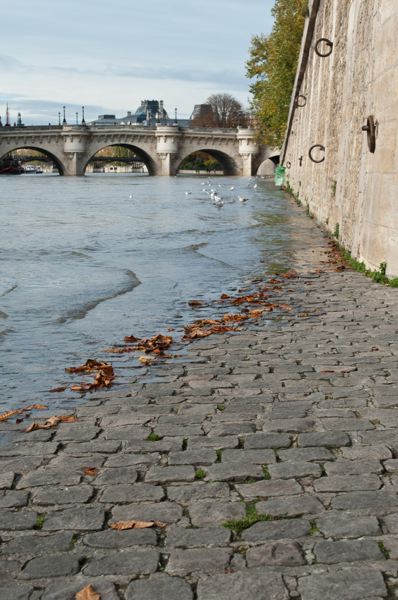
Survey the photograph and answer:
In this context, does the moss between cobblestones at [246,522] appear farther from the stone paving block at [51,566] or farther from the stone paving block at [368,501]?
the stone paving block at [51,566]

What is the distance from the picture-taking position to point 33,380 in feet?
17.9

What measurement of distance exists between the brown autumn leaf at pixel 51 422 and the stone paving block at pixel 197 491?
1124 millimetres

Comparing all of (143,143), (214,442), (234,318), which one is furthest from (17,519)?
(143,143)

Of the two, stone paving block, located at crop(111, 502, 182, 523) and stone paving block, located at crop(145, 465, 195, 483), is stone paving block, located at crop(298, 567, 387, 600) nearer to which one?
stone paving block, located at crop(111, 502, 182, 523)

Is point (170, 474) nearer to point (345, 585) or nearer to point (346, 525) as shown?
point (346, 525)

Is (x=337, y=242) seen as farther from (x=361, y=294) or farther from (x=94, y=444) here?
(x=94, y=444)

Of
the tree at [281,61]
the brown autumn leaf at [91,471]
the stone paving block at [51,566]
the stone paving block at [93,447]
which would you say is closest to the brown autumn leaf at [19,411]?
the stone paving block at [93,447]

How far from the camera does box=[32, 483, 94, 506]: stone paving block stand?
332 cm

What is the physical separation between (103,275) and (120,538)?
8.64 meters

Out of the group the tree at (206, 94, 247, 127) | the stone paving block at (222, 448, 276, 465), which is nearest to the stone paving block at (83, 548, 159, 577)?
the stone paving block at (222, 448, 276, 465)

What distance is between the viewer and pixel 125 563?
2.79 meters

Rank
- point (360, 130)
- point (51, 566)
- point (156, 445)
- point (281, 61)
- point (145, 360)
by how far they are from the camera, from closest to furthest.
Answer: point (51, 566)
point (156, 445)
point (145, 360)
point (360, 130)
point (281, 61)

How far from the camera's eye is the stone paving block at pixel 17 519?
10.2 ft

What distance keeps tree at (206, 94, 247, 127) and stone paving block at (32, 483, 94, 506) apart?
112667 millimetres
